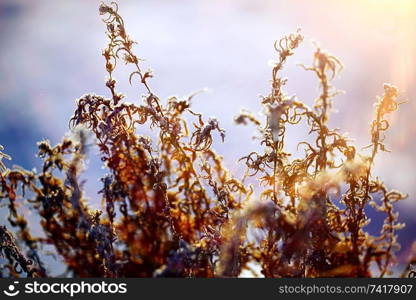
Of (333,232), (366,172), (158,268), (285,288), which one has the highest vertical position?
(366,172)

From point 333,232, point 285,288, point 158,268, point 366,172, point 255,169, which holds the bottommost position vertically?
point 285,288

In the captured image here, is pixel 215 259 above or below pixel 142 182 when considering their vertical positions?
below

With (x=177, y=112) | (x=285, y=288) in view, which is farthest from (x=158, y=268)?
(x=177, y=112)

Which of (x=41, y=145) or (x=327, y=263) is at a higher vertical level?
(x=41, y=145)

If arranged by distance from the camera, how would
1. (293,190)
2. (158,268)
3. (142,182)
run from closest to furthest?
(158,268)
(142,182)
(293,190)

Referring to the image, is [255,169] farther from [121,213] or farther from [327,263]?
[121,213]

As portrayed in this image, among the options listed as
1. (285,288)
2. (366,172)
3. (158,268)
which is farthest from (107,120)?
(366,172)

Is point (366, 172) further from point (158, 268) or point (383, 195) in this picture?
point (158, 268)

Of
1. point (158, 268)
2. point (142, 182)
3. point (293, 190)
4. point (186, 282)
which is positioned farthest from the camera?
point (293, 190)

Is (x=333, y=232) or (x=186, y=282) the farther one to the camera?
(x=333, y=232)
